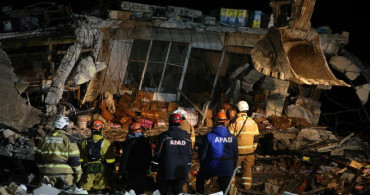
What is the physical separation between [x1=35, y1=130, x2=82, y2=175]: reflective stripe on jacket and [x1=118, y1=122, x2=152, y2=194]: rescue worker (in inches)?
32.3

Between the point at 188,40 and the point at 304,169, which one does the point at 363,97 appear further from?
the point at 188,40

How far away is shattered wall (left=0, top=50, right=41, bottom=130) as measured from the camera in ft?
29.9

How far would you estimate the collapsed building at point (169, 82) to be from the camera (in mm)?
8359

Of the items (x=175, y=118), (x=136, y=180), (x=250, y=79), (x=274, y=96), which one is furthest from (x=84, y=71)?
(x=274, y=96)

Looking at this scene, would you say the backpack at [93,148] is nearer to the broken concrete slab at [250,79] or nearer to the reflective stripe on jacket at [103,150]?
the reflective stripe on jacket at [103,150]

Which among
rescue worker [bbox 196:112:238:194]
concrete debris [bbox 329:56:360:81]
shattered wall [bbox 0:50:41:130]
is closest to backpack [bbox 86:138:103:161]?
rescue worker [bbox 196:112:238:194]

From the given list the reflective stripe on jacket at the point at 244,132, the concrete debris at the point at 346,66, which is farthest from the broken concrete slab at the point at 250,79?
the reflective stripe on jacket at the point at 244,132

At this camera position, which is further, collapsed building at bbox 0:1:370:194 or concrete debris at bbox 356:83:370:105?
concrete debris at bbox 356:83:370:105

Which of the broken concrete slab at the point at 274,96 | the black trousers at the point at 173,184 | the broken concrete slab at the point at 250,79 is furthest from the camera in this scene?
the broken concrete slab at the point at 274,96

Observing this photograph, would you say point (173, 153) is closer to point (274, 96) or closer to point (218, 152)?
point (218, 152)

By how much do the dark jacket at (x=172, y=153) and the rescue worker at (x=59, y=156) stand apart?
4.47 ft

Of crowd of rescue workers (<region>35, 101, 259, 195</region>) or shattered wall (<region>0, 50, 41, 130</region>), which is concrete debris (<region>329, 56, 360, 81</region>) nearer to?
crowd of rescue workers (<region>35, 101, 259, 195</region>)

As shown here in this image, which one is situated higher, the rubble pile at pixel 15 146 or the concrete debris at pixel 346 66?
the concrete debris at pixel 346 66

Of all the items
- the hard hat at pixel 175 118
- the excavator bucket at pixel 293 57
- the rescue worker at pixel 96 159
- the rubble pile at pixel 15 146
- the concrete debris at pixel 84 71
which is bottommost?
the rubble pile at pixel 15 146
